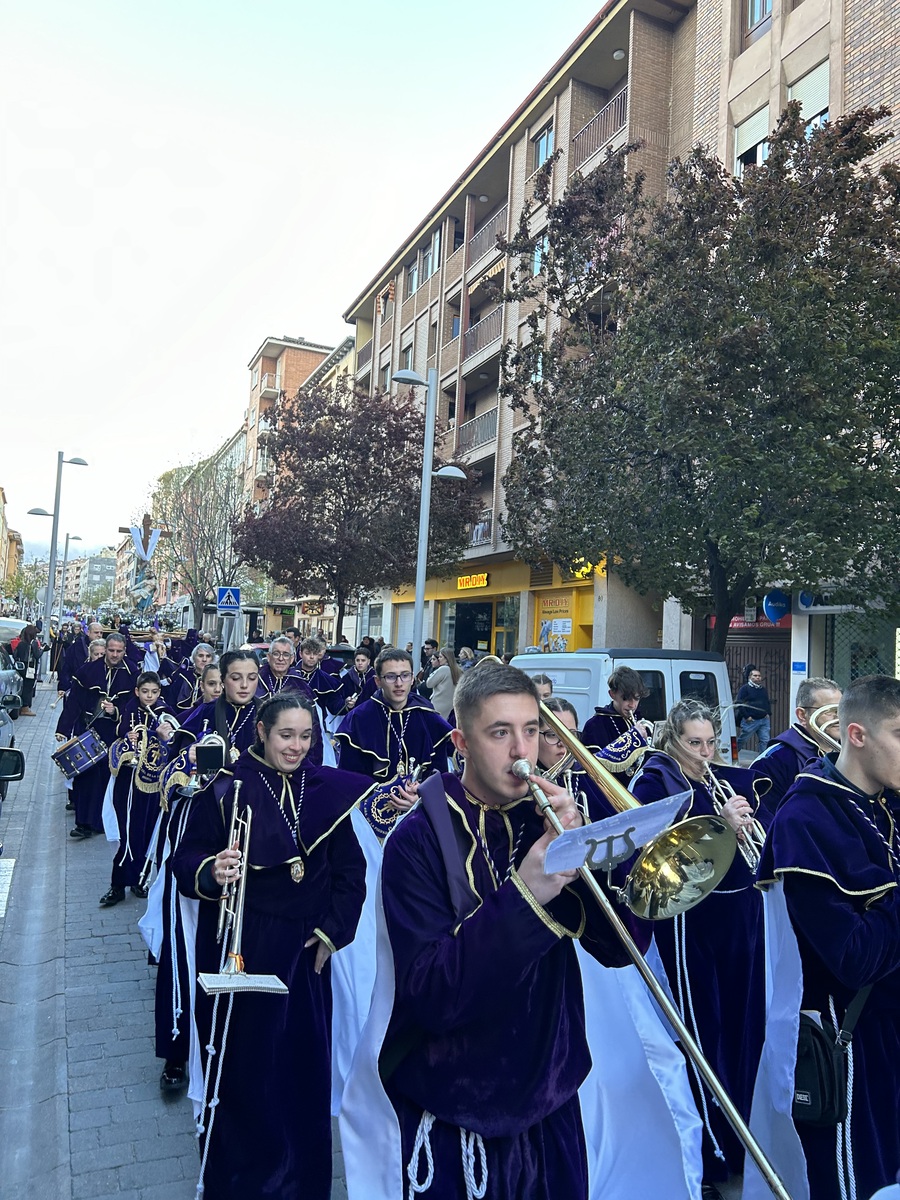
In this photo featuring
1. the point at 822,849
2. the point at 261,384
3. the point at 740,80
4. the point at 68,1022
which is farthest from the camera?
the point at 261,384

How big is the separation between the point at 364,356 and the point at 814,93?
29468 mm

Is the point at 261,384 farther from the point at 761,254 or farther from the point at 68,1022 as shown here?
the point at 68,1022

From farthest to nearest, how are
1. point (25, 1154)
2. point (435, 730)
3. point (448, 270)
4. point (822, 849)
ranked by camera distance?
point (448, 270) < point (435, 730) < point (25, 1154) < point (822, 849)

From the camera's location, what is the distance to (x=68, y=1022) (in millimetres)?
5094

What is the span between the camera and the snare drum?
8547 mm

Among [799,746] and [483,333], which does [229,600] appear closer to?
[483,333]

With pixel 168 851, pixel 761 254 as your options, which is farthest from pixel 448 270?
pixel 168 851

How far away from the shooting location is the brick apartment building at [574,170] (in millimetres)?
17172

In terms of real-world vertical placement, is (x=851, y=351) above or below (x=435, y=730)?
above

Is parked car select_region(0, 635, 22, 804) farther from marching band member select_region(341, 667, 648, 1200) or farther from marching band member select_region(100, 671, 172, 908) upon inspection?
marching band member select_region(341, 667, 648, 1200)

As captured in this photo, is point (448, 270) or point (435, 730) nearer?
point (435, 730)

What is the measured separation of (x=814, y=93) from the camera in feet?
56.0

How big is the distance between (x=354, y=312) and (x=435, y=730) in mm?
40583

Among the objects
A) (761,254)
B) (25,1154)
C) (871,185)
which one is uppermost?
(871,185)
